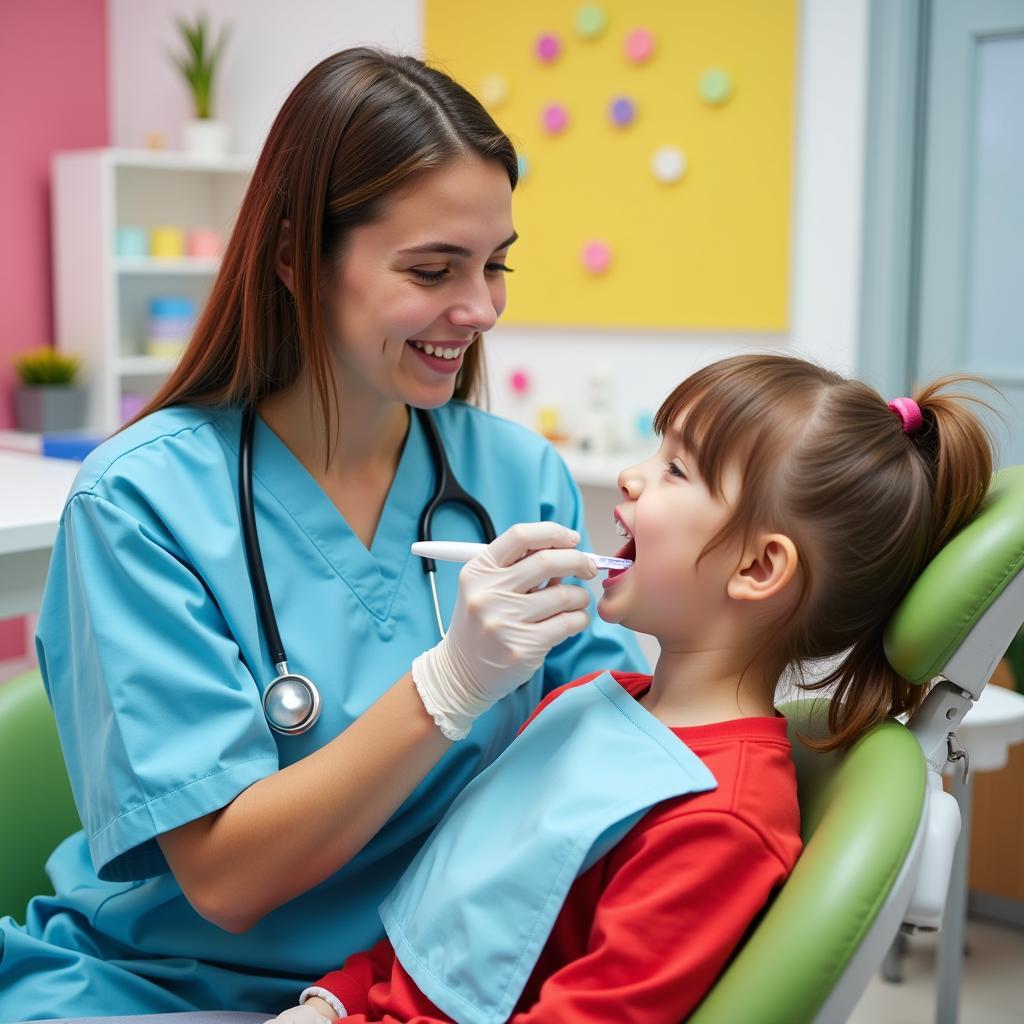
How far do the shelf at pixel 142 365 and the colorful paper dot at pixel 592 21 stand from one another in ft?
5.42

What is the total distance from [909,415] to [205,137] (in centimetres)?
341

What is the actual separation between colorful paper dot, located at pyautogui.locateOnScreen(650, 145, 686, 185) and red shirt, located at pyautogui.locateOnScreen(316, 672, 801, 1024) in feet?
7.52

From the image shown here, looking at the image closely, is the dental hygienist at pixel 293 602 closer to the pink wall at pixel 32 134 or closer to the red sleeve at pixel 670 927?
the red sleeve at pixel 670 927

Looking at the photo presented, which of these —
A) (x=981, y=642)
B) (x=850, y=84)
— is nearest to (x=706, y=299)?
(x=850, y=84)

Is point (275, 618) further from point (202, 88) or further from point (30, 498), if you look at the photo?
point (202, 88)

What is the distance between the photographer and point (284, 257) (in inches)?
A: 48.3

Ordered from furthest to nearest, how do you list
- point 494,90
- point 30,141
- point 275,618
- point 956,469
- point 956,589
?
1. point 30,141
2. point 494,90
3. point 275,618
4. point 956,469
5. point 956,589

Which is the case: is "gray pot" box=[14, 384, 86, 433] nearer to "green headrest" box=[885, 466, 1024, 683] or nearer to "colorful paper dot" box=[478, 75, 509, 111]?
"colorful paper dot" box=[478, 75, 509, 111]

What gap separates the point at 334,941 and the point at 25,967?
29cm

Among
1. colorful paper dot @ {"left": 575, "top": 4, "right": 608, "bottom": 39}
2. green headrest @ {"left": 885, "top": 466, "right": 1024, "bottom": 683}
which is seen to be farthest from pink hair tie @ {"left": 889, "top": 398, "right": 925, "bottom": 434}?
colorful paper dot @ {"left": 575, "top": 4, "right": 608, "bottom": 39}

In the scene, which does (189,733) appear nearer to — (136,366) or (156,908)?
(156,908)

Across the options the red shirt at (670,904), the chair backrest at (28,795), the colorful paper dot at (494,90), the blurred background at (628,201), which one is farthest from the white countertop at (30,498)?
the colorful paper dot at (494,90)

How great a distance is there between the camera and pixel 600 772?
100 centimetres

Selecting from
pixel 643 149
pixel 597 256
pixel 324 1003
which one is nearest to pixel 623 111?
pixel 643 149
